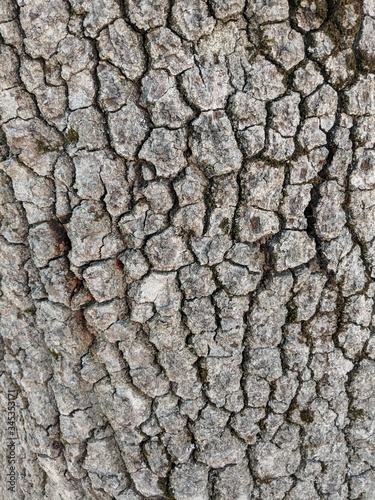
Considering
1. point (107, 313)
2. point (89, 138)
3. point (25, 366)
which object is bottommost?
point (25, 366)

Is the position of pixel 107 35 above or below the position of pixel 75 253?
above

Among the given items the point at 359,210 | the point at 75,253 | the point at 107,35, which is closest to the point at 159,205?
the point at 75,253

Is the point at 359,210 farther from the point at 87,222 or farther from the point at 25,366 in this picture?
the point at 25,366

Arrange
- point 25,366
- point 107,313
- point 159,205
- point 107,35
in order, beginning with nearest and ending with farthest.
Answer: point 107,35 < point 159,205 < point 107,313 < point 25,366

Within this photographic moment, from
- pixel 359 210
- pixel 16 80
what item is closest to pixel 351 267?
pixel 359 210

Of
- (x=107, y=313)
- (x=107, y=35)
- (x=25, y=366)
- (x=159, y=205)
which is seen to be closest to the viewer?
(x=107, y=35)

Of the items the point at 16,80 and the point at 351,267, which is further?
the point at 351,267

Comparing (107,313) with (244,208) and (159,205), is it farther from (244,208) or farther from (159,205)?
(244,208)
